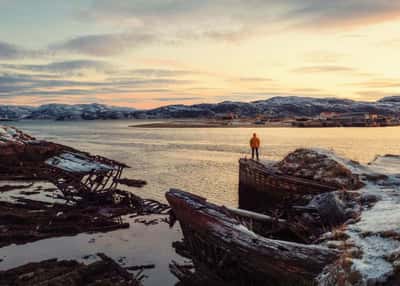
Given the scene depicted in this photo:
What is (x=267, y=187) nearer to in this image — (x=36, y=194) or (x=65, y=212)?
(x=65, y=212)

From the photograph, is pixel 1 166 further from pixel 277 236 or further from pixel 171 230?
pixel 277 236

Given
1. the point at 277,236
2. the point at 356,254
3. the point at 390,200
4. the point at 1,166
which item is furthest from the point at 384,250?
the point at 1,166

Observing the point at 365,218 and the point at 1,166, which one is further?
the point at 1,166

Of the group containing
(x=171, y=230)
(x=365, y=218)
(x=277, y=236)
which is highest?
(x=365, y=218)

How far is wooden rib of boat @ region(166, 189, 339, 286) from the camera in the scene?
9.48 metres

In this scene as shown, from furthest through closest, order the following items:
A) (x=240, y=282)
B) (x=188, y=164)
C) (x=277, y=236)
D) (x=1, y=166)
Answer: (x=188, y=164)
(x=1, y=166)
(x=277, y=236)
(x=240, y=282)

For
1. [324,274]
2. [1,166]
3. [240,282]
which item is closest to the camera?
[324,274]

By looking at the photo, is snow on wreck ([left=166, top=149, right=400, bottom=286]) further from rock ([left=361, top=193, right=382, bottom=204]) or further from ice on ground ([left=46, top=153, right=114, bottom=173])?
ice on ground ([left=46, top=153, right=114, bottom=173])

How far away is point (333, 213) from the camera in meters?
14.7

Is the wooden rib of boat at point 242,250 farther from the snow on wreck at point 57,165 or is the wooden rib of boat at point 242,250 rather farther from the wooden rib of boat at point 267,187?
the snow on wreck at point 57,165

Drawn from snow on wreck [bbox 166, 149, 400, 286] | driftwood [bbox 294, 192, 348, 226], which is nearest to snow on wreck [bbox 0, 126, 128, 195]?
snow on wreck [bbox 166, 149, 400, 286]

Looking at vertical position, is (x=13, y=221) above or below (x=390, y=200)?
below

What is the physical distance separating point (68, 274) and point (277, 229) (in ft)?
22.9

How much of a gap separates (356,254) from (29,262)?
11.4 meters
